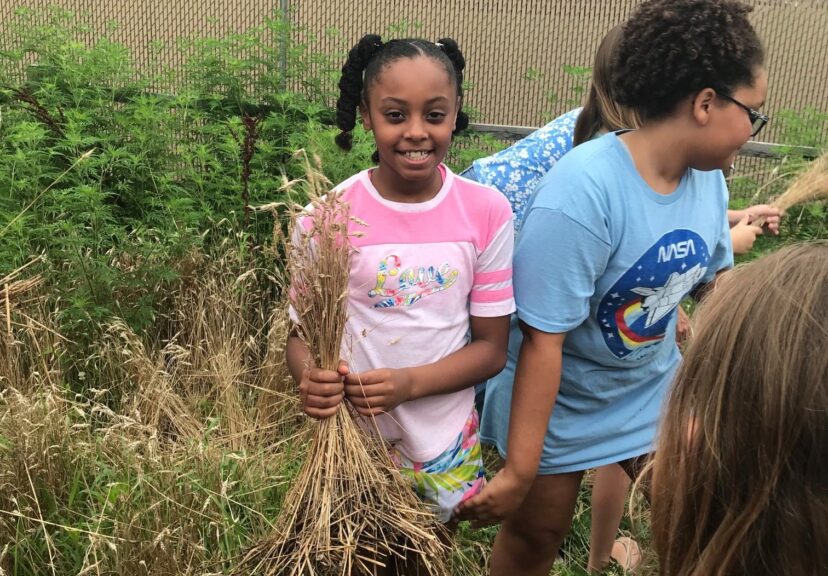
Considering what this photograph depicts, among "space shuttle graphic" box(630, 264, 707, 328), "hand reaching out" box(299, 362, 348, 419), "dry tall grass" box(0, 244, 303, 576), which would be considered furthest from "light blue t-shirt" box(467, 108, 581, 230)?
"hand reaching out" box(299, 362, 348, 419)

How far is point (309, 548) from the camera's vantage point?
2102 mm

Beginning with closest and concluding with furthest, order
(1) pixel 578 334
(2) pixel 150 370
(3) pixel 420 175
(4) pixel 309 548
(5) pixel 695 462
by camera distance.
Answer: (5) pixel 695 462 → (4) pixel 309 548 → (3) pixel 420 175 → (1) pixel 578 334 → (2) pixel 150 370

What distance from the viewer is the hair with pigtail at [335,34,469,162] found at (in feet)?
7.52

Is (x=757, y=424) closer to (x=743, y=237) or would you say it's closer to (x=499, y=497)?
(x=499, y=497)

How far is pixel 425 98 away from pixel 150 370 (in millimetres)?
1795

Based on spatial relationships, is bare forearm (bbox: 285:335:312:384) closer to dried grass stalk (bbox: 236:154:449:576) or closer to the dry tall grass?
dried grass stalk (bbox: 236:154:449:576)

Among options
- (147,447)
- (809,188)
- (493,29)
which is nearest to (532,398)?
(147,447)

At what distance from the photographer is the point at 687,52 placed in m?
2.19

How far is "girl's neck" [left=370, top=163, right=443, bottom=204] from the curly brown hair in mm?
559

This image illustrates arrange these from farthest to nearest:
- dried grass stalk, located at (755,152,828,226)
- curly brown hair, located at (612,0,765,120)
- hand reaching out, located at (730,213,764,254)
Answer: dried grass stalk, located at (755,152,828,226), hand reaching out, located at (730,213,764,254), curly brown hair, located at (612,0,765,120)

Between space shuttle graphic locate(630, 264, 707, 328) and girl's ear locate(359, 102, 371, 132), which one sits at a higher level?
girl's ear locate(359, 102, 371, 132)

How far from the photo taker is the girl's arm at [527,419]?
2.27 metres

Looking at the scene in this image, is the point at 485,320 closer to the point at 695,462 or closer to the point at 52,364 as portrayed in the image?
the point at 695,462

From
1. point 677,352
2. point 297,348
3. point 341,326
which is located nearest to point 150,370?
point 297,348
